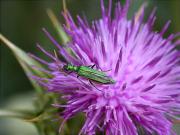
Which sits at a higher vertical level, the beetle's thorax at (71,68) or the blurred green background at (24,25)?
the blurred green background at (24,25)

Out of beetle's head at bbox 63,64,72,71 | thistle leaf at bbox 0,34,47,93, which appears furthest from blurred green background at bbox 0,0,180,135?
beetle's head at bbox 63,64,72,71

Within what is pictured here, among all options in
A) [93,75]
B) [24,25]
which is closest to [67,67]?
[93,75]

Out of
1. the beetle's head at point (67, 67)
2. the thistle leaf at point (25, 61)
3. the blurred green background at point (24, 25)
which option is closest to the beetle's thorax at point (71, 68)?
the beetle's head at point (67, 67)

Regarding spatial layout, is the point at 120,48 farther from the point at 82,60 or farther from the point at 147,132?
the point at 147,132

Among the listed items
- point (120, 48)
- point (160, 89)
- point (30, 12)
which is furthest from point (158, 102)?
point (30, 12)

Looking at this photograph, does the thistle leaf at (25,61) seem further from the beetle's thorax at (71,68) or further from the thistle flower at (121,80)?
the beetle's thorax at (71,68)

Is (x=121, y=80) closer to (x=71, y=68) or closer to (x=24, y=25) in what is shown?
(x=71, y=68)

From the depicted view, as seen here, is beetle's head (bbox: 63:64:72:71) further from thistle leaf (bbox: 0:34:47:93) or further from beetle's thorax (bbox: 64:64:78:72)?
thistle leaf (bbox: 0:34:47:93)
